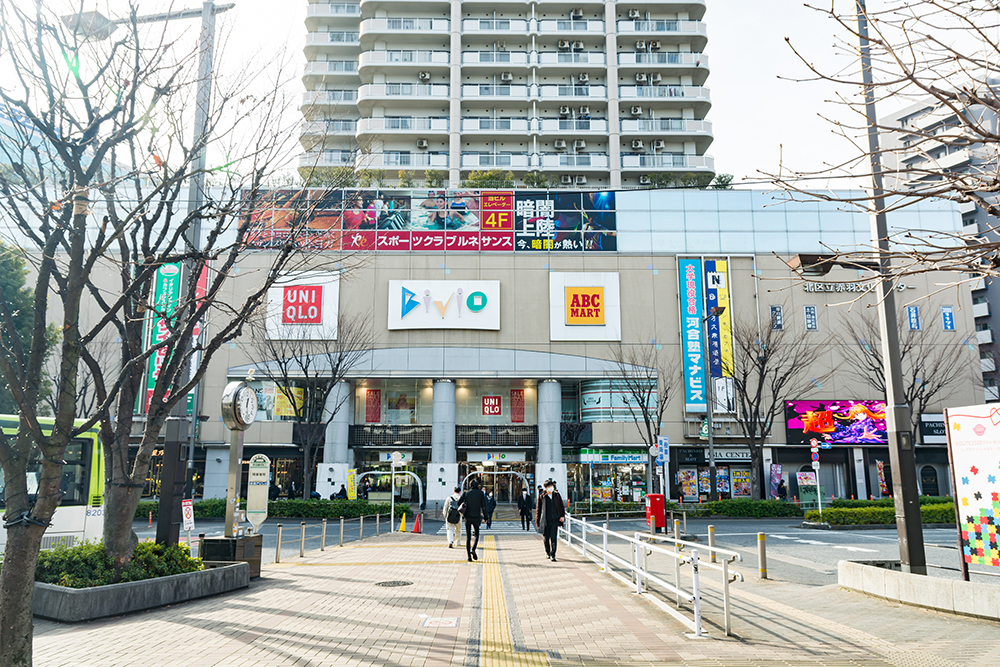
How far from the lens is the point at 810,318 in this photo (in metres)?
41.1

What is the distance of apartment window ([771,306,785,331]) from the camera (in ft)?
128

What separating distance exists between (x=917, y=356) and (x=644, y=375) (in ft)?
54.0

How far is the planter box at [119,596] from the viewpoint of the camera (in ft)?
28.7

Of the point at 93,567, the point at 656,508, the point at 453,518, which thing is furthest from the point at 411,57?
the point at 93,567

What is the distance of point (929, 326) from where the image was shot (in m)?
39.7

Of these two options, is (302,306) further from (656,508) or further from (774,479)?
(774,479)

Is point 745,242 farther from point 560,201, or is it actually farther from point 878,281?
point 878,281

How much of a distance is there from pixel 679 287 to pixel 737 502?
14547mm

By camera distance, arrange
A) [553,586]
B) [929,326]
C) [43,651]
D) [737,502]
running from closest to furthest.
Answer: [43,651], [553,586], [737,502], [929,326]

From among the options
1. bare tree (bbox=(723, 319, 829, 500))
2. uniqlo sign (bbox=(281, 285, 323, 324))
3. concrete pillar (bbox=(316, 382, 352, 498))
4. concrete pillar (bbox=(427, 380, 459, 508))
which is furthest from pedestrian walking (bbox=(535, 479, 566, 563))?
uniqlo sign (bbox=(281, 285, 323, 324))

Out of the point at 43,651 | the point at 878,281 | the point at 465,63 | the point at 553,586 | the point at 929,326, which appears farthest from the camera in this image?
the point at 465,63

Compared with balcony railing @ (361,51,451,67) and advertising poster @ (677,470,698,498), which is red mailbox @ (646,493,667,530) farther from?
balcony railing @ (361,51,451,67)

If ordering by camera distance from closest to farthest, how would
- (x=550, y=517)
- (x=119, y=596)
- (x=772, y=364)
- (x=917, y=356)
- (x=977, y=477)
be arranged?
(x=119, y=596) → (x=977, y=477) → (x=550, y=517) → (x=772, y=364) → (x=917, y=356)

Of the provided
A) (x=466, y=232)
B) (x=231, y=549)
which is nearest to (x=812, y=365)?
(x=466, y=232)
